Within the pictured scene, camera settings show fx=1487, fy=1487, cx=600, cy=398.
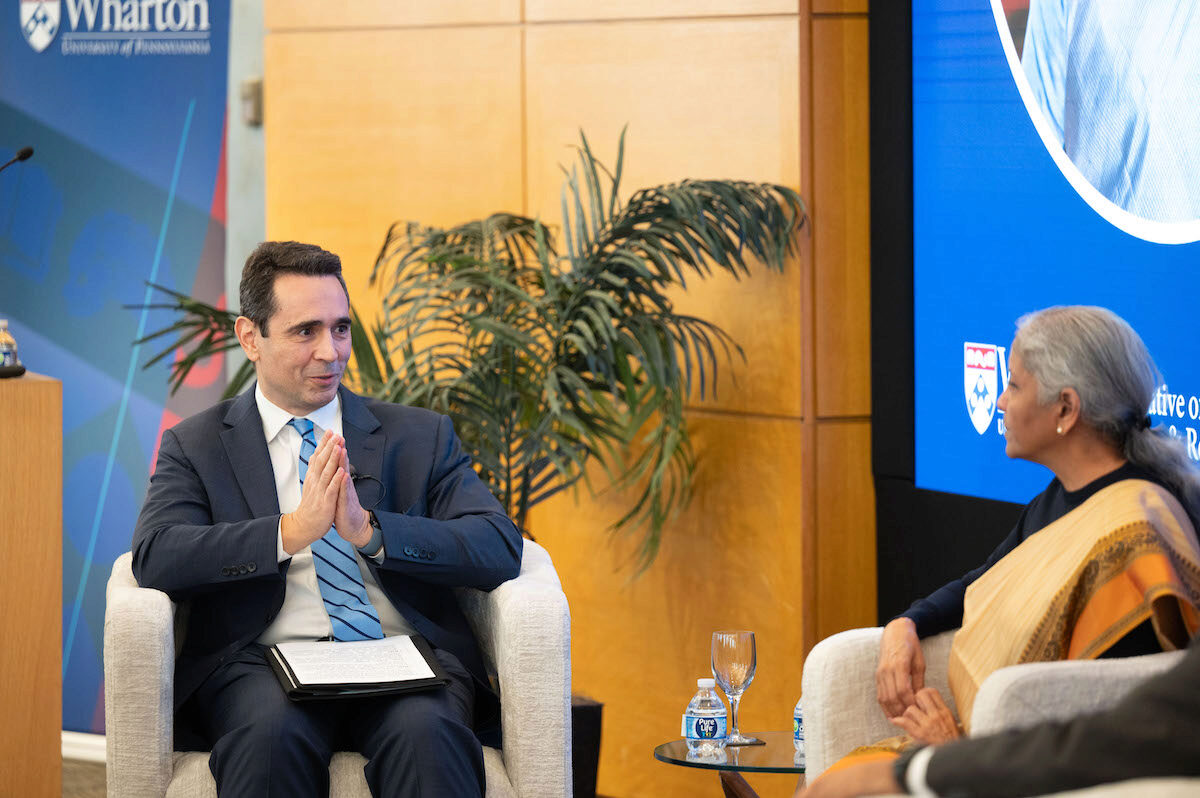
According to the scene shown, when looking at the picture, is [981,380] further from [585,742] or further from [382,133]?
[382,133]

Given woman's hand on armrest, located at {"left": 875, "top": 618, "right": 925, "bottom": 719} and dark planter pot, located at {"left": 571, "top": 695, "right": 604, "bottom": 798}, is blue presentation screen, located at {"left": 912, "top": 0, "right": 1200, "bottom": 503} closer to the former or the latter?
woman's hand on armrest, located at {"left": 875, "top": 618, "right": 925, "bottom": 719}

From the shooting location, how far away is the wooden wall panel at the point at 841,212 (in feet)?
13.6

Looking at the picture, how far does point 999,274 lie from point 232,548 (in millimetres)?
1991

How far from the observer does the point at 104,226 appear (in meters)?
5.62

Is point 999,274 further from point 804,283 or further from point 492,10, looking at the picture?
point 492,10

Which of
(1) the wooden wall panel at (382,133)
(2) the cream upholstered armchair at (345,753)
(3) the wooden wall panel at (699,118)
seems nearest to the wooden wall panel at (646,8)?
(3) the wooden wall panel at (699,118)

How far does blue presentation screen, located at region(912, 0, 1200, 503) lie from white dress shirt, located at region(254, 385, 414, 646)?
1.60 meters

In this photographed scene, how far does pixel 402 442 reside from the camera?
3.19m

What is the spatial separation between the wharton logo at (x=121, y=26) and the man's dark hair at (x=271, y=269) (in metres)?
2.77

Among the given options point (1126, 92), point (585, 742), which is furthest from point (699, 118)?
point (585, 742)

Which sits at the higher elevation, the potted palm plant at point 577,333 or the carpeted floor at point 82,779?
the potted palm plant at point 577,333

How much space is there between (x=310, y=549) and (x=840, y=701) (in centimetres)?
110

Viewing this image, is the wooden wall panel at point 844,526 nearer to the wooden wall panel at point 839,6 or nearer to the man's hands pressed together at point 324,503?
the wooden wall panel at point 839,6

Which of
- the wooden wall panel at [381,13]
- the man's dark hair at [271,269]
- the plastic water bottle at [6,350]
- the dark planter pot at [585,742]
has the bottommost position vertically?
the dark planter pot at [585,742]
